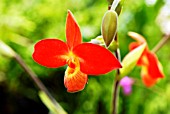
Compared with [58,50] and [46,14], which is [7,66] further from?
[58,50]

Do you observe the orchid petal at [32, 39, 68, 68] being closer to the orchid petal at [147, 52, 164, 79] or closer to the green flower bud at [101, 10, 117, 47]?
the green flower bud at [101, 10, 117, 47]

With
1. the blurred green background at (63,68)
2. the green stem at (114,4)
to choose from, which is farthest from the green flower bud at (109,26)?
the blurred green background at (63,68)

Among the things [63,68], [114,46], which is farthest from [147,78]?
[63,68]

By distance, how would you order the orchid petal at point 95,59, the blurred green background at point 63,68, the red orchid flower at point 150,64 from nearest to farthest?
the orchid petal at point 95,59, the red orchid flower at point 150,64, the blurred green background at point 63,68

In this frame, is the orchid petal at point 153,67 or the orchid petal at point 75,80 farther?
the orchid petal at point 153,67

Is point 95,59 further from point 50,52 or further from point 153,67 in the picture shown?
point 153,67

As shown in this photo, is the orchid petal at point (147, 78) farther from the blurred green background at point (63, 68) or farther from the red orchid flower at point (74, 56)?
the blurred green background at point (63, 68)

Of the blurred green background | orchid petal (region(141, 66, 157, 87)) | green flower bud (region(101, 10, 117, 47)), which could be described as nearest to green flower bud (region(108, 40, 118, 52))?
green flower bud (region(101, 10, 117, 47))
